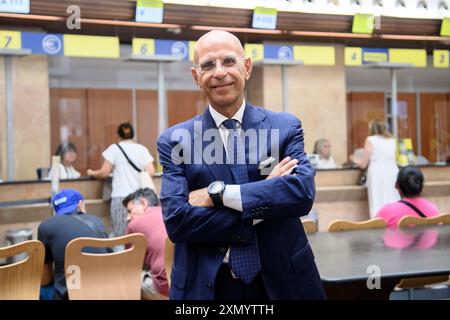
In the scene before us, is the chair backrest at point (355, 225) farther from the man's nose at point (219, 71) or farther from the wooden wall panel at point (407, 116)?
the wooden wall panel at point (407, 116)

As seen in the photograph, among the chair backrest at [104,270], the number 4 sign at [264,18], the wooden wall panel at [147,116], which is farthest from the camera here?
the wooden wall panel at [147,116]

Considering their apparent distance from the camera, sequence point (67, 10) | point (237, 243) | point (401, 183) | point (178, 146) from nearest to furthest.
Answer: point (237, 243)
point (178, 146)
point (401, 183)
point (67, 10)

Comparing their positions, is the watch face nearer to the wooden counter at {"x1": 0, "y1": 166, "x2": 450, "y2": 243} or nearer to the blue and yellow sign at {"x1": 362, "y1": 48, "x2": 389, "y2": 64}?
the wooden counter at {"x1": 0, "y1": 166, "x2": 450, "y2": 243}

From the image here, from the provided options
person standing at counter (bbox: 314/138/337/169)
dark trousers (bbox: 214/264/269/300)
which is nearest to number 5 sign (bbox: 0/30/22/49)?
person standing at counter (bbox: 314/138/337/169)

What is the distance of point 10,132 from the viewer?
7527 millimetres

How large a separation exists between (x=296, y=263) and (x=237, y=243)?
0.56ft

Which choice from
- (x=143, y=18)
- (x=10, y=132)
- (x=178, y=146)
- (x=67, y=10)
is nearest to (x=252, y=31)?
(x=143, y=18)

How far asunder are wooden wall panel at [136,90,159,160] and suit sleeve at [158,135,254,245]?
8.03m

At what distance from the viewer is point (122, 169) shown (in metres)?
6.25

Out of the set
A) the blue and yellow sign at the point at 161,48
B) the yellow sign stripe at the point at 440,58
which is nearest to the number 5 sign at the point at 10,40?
the blue and yellow sign at the point at 161,48

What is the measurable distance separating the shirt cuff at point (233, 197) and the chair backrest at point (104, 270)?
199 centimetres

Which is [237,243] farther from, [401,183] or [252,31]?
[252,31]

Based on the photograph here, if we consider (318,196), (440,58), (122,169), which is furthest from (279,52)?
(122,169)

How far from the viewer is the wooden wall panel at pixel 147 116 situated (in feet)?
32.2
